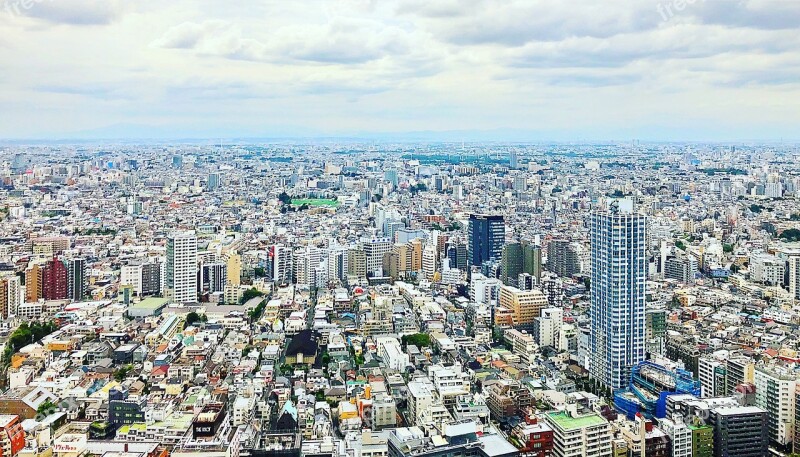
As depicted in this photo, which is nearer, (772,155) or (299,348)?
(299,348)

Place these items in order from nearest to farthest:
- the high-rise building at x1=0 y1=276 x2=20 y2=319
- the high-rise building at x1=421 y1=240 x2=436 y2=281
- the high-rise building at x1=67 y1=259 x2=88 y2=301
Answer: the high-rise building at x1=0 y1=276 x2=20 y2=319
the high-rise building at x1=67 y1=259 x2=88 y2=301
the high-rise building at x1=421 y1=240 x2=436 y2=281

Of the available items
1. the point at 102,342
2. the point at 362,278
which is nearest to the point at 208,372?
the point at 102,342

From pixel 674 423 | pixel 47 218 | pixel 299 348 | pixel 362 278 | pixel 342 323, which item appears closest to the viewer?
pixel 674 423

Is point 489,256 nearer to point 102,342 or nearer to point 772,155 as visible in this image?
point 102,342

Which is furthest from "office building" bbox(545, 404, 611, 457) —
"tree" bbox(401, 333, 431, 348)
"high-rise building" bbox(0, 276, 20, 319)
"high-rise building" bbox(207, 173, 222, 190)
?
"high-rise building" bbox(207, 173, 222, 190)

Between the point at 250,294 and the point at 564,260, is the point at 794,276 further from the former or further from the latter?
the point at 250,294

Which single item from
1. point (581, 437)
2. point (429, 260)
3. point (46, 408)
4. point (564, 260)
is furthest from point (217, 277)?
point (581, 437)

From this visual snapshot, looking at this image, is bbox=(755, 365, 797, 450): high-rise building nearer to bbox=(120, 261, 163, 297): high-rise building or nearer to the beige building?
the beige building
